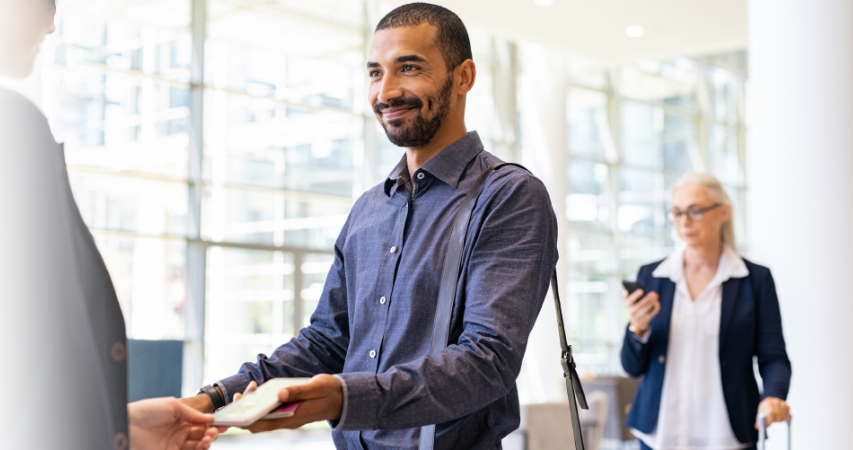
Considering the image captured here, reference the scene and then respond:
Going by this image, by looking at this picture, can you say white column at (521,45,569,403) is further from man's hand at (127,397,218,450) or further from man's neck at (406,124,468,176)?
man's hand at (127,397,218,450)

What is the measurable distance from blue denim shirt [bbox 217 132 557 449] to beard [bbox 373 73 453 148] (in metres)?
0.06

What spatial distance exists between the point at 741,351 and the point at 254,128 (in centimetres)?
880

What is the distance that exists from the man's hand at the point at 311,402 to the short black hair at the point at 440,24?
32.7 inches

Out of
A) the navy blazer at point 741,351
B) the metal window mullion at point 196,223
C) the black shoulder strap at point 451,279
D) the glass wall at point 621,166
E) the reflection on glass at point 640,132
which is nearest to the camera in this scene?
the black shoulder strap at point 451,279

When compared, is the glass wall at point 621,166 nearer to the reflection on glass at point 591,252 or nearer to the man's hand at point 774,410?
the reflection on glass at point 591,252

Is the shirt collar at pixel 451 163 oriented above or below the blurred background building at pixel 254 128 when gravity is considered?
below

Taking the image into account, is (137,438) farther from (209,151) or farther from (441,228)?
(209,151)

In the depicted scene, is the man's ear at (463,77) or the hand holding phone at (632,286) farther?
the hand holding phone at (632,286)

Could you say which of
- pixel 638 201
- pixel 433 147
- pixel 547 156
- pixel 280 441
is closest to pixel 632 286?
pixel 433 147

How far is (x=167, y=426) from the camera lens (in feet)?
5.53

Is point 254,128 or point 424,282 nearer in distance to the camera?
point 424,282

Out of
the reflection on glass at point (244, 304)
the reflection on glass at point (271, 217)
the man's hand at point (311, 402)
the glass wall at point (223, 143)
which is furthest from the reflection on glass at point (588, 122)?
the man's hand at point (311, 402)

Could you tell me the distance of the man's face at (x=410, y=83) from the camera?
77.5 inches

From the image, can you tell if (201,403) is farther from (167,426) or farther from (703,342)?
(703,342)
